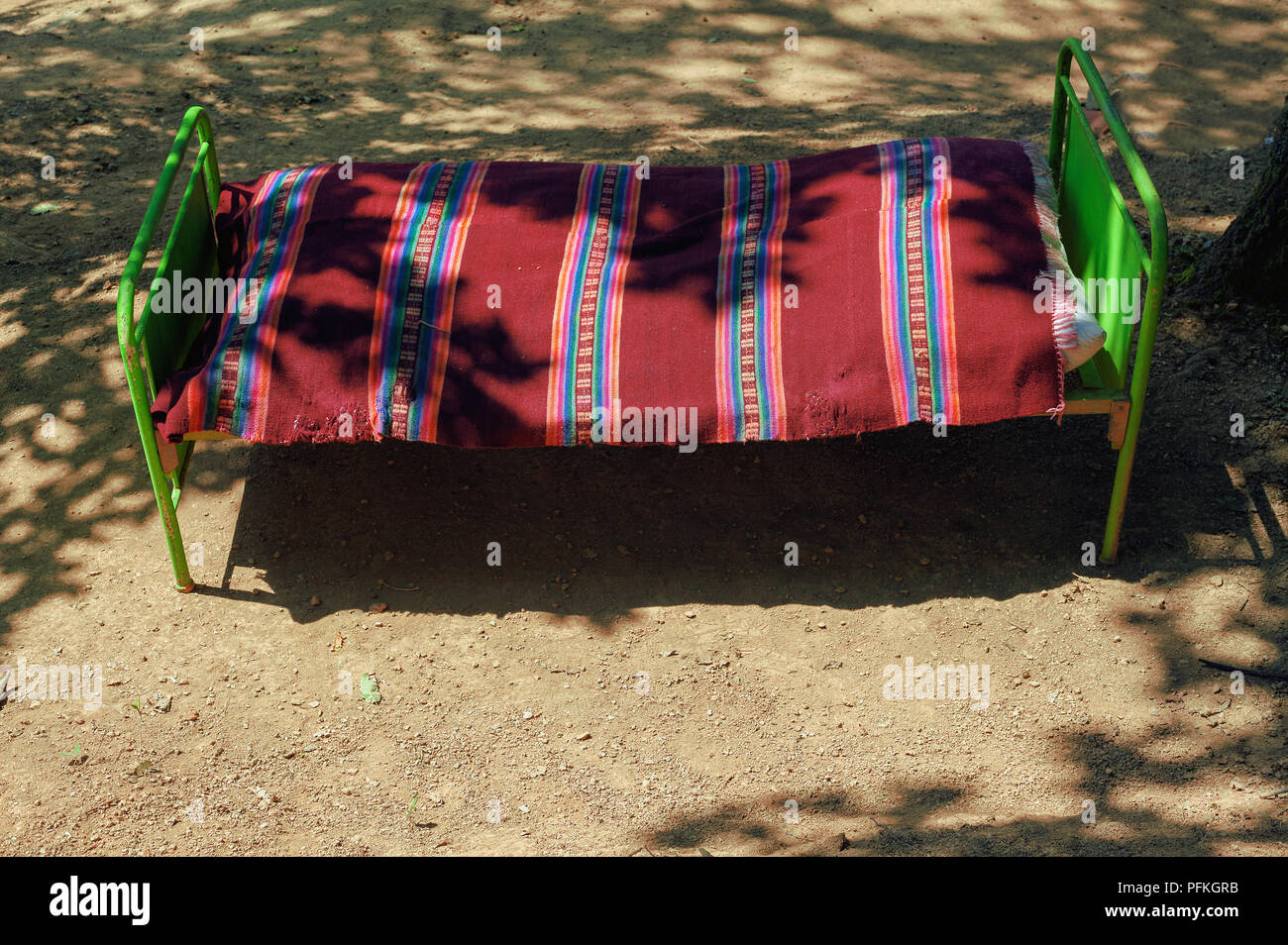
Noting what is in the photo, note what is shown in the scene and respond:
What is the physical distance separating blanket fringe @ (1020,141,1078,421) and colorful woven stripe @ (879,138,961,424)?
33 cm

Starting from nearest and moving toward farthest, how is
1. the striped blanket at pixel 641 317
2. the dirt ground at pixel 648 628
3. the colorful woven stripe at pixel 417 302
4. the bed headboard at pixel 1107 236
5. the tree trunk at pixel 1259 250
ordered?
1. the dirt ground at pixel 648 628
2. the bed headboard at pixel 1107 236
3. the striped blanket at pixel 641 317
4. the colorful woven stripe at pixel 417 302
5. the tree trunk at pixel 1259 250

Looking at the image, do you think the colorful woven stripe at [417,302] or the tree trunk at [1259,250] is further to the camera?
the tree trunk at [1259,250]

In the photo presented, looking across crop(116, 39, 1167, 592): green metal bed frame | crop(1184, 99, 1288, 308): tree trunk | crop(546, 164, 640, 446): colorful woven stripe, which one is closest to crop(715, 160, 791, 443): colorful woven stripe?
crop(546, 164, 640, 446): colorful woven stripe

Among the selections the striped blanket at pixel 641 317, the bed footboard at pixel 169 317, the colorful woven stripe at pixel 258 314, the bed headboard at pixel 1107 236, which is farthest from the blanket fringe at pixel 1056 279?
the bed footboard at pixel 169 317

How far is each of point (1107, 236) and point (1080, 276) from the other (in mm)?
375

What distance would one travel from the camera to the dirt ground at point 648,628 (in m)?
3.73

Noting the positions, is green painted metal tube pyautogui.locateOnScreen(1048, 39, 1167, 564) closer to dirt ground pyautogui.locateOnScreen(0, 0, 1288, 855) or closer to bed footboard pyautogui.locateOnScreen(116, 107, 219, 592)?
dirt ground pyautogui.locateOnScreen(0, 0, 1288, 855)

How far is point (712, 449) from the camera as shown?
17.0 feet

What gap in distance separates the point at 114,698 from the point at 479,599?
1314 mm

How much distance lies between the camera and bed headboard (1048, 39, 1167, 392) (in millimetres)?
3918

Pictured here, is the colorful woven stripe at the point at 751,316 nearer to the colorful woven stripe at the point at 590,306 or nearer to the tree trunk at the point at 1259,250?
the colorful woven stripe at the point at 590,306

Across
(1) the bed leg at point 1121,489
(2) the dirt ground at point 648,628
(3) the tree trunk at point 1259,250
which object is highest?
(3) the tree trunk at point 1259,250

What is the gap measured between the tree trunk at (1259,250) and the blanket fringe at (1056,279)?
4.23 feet

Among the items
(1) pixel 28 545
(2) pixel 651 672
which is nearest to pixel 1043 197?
(2) pixel 651 672
